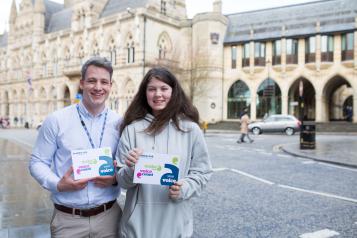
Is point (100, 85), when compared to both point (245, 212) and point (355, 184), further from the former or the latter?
point (355, 184)

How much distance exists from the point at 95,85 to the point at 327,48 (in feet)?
121

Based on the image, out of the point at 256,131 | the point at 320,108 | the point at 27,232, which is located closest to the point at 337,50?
the point at 320,108

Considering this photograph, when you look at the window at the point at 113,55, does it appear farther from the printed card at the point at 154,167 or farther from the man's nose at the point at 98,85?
the printed card at the point at 154,167

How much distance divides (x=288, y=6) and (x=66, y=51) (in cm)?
3010

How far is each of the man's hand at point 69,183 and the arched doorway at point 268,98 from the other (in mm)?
36961

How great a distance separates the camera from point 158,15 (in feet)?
125

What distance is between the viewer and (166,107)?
102 inches

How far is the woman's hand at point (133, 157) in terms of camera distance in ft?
7.48

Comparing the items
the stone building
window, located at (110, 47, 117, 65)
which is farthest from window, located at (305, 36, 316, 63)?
window, located at (110, 47, 117, 65)

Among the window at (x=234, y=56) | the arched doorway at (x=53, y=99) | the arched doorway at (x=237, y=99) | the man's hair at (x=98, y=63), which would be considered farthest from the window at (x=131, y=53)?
the man's hair at (x=98, y=63)

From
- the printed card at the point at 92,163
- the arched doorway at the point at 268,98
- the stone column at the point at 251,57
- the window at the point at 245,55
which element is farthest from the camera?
the window at the point at 245,55

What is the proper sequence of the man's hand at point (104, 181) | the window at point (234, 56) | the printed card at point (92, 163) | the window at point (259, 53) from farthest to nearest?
1. the window at point (234, 56)
2. the window at point (259, 53)
3. the man's hand at point (104, 181)
4. the printed card at point (92, 163)

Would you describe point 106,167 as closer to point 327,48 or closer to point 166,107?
point 166,107

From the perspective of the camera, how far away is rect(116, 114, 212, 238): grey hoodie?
2404mm
